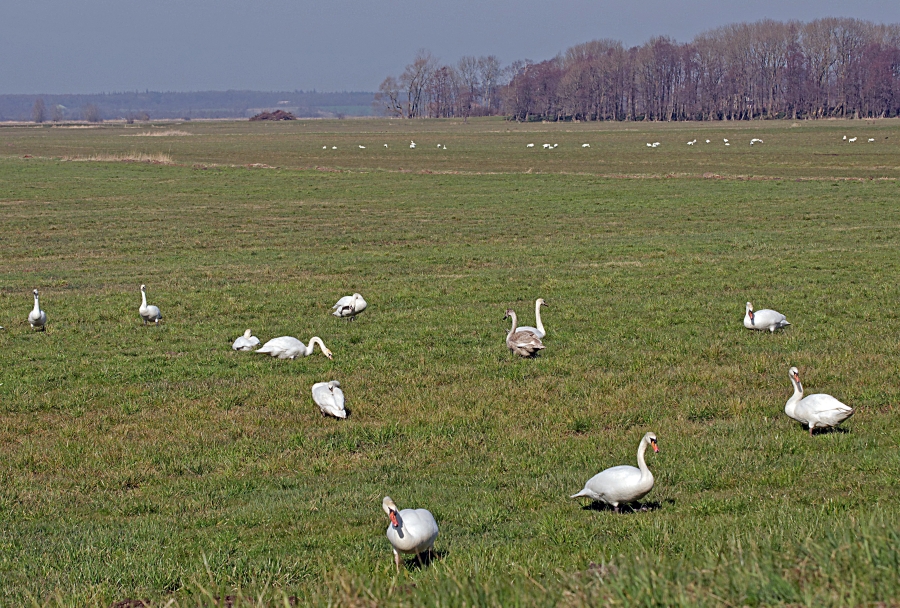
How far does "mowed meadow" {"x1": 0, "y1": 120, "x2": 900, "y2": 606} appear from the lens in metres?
5.59

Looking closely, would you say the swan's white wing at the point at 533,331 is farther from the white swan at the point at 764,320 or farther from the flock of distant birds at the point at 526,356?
the white swan at the point at 764,320

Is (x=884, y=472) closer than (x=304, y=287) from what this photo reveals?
Yes

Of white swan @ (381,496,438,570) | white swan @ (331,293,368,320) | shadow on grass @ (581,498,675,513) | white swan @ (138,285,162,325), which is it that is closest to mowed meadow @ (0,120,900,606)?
shadow on grass @ (581,498,675,513)

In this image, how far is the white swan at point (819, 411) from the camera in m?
9.52

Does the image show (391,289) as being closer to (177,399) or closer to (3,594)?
(177,399)

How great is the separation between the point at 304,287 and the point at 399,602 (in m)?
17.2

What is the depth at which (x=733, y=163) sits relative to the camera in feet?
206

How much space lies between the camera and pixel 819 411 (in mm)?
9602

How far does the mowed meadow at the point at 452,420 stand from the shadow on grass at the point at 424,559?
130 millimetres

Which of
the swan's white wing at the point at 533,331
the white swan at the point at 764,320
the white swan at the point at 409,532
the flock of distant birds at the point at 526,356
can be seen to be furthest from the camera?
the white swan at the point at 764,320

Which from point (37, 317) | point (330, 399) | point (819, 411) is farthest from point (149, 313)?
point (819, 411)

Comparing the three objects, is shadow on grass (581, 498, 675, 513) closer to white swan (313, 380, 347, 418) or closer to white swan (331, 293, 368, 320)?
white swan (313, 380, 347, 418)

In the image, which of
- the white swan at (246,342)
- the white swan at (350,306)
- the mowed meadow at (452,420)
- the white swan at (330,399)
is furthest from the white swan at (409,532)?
the white swan at (350,306)

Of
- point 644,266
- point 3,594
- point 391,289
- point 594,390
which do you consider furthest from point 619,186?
→ point 3,594
